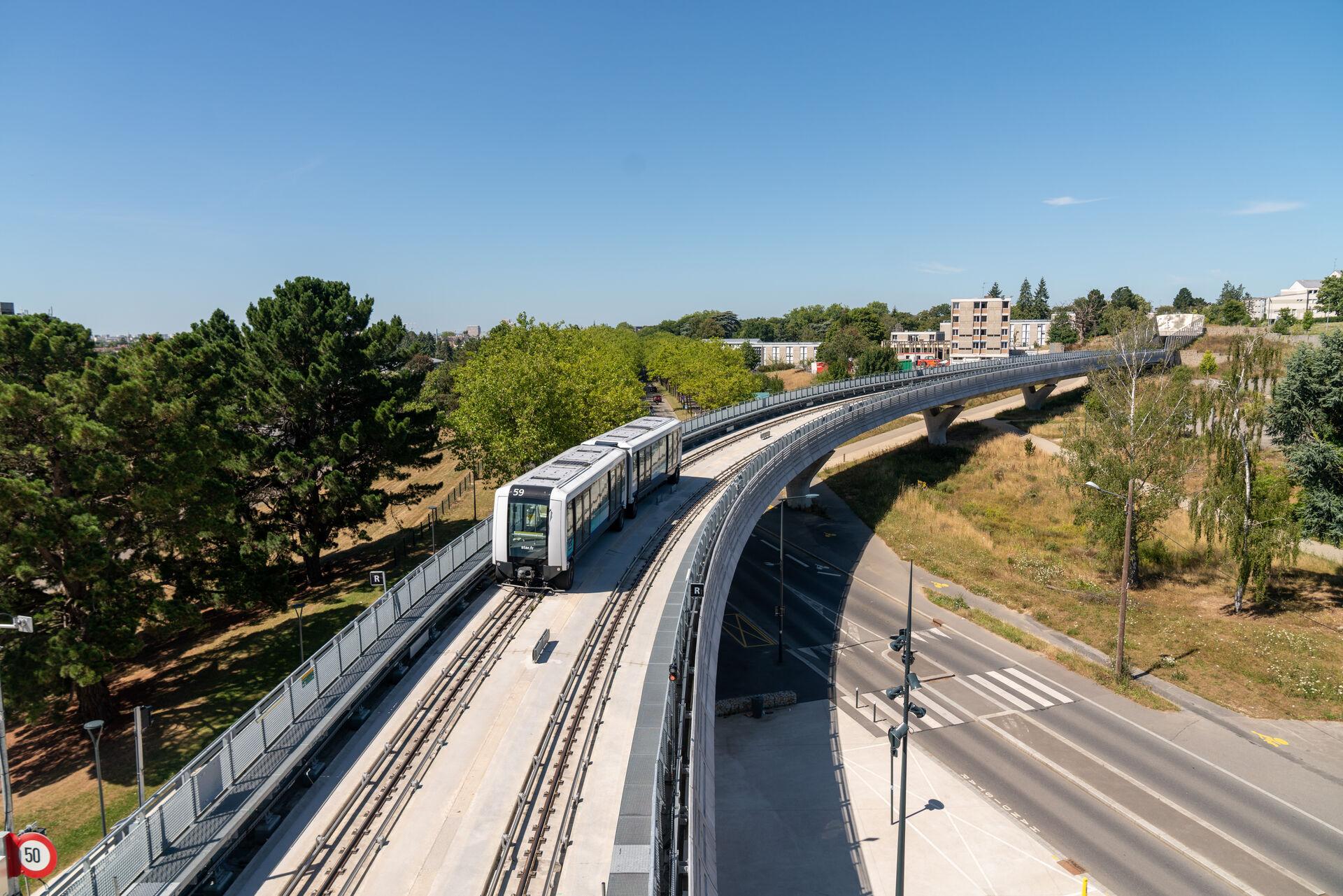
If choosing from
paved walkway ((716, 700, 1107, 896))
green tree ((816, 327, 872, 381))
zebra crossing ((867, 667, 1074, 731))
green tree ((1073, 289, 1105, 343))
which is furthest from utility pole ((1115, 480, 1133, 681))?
green tree ((1073, 289, 1105, 343))

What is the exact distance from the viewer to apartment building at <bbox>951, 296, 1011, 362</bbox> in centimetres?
13800

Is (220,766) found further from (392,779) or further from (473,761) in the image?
(473,761)

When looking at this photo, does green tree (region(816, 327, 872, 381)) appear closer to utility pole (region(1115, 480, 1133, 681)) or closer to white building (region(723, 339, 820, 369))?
white building (region(723, 339, 820, 369))

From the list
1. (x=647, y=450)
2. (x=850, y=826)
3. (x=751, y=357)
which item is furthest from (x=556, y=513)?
(x=751, y=357)

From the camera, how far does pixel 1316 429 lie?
32.6 metres

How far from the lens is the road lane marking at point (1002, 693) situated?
94.4ft

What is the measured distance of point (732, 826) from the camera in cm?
2245

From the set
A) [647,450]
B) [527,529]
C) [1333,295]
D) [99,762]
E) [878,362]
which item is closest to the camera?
[99,762]

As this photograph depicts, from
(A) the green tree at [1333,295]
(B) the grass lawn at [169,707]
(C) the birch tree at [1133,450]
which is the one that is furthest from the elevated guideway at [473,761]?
(A) the green tree at [1333,295]

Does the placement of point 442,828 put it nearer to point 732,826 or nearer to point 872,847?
point 732,826

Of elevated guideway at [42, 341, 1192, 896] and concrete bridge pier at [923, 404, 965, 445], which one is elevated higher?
concrete bridge pier at [923, 404, 965, 445]

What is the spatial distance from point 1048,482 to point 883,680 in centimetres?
3855

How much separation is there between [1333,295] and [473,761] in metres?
151

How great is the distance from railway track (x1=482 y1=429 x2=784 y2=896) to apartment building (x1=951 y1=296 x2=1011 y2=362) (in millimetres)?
127521
